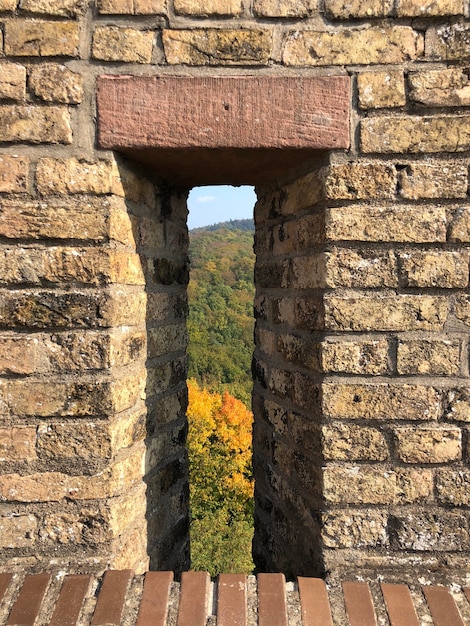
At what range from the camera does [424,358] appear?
1.53 meters

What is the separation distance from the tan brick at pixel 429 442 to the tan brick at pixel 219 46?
123 centimetres

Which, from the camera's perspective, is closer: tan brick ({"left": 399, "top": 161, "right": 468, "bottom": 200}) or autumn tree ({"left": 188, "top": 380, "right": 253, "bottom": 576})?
tan brick ({"left": 399, "top": 161, "right": 468, "bottom": 200})

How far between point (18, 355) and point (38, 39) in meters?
0.96

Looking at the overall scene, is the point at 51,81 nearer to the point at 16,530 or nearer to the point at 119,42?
the point at 119,42

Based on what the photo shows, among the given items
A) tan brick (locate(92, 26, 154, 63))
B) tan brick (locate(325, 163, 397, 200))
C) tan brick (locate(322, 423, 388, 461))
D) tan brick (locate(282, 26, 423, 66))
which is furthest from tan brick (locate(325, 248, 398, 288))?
tan brick (locate(92, 26, 154, 63))

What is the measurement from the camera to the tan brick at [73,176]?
1495 mm

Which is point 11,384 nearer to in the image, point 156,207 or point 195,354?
point 156,207

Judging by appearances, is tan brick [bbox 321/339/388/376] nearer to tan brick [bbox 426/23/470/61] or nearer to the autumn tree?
tan brick [bbox 426/23/470/61]

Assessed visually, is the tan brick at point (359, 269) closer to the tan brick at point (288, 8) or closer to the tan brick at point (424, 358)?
the tan brick at point (424, 358)

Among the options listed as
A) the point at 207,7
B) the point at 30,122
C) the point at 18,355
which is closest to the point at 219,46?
the point at 207,7

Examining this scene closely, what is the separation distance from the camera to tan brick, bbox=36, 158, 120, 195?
1.50 metres

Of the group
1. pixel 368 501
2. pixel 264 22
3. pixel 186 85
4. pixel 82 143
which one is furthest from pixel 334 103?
pixel 368 501

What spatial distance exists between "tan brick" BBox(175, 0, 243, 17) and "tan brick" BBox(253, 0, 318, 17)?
6cm

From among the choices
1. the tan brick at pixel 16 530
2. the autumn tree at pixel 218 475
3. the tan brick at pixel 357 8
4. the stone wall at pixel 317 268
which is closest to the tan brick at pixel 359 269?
the stone wall at pixel 317 268
